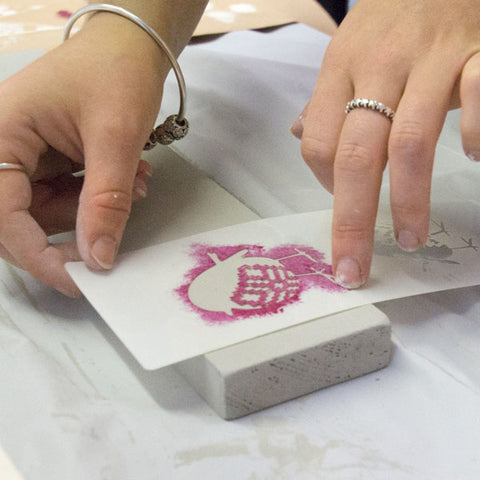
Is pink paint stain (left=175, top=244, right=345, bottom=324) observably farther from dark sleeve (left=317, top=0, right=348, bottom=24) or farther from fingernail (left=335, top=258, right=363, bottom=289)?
dark sleeve (left=317, top=0, right=348, bottom=24)

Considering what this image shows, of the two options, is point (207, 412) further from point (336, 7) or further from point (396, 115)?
point (336, 7)

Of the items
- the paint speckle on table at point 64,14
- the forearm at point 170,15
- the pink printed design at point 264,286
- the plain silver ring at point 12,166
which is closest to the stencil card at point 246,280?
the pink printed design at point 264,286

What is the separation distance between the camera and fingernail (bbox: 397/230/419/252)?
60cm

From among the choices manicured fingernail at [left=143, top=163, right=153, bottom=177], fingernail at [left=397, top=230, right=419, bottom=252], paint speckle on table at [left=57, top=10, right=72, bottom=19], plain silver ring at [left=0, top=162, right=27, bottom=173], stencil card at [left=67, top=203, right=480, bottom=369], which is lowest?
paint speckle on table at [left=57, top=10, right=72, bottom=19]

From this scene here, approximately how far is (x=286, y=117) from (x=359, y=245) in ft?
1.28

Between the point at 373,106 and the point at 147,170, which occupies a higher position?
the point at 373,106

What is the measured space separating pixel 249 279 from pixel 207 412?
0.42ft

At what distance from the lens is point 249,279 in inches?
24.4

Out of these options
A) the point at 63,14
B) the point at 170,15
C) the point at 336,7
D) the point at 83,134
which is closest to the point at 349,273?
the point at 83,134

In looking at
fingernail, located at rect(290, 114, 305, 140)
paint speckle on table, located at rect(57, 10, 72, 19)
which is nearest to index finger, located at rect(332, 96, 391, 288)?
fingernail, located at rect(290, 114, 305, 140)

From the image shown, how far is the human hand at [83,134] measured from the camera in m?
0.63

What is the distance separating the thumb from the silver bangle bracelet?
136mm

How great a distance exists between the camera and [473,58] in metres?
0.60

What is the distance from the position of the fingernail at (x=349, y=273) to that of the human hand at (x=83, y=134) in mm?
202
